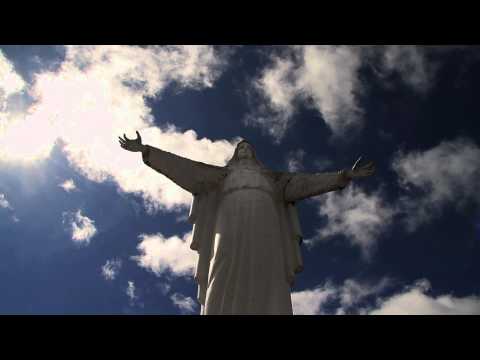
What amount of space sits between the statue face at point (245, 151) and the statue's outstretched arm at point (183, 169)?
658 mm

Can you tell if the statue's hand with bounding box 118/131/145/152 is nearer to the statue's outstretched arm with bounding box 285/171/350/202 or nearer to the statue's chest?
the statue's chest

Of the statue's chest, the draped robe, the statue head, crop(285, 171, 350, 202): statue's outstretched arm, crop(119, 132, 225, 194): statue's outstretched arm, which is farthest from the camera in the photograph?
the statue head

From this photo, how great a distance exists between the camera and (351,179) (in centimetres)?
1020

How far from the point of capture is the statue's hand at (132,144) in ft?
32.0

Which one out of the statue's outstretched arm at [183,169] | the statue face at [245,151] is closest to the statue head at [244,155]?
the statue face at [245,151]

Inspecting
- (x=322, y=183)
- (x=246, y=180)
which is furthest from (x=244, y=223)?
(x=322, y=183)

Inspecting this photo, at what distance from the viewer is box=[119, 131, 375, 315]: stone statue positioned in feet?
26.4

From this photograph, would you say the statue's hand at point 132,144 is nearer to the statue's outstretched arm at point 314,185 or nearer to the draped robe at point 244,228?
the draped robe at point 244,228

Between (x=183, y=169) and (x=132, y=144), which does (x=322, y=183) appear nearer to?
(x=183, y=169)

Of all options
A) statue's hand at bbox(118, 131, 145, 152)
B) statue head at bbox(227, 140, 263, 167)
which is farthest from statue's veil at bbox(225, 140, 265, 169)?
statue's hand at bbox(118, 131, 145, 152)
